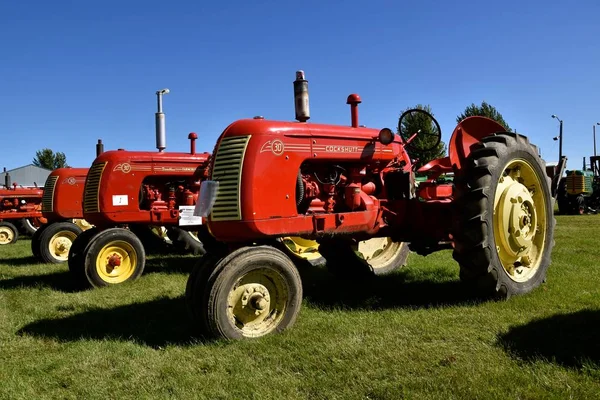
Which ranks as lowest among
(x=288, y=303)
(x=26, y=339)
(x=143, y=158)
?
(x=26, y=339)

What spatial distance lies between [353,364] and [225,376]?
748 millimetres

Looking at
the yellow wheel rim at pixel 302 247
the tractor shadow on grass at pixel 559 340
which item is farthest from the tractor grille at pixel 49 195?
the tractor shadow on grass at pixel 559 340

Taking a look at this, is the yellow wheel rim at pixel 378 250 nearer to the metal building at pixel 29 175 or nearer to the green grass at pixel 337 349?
the green grass at pixel 337 349

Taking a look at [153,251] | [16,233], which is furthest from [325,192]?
[16,233]

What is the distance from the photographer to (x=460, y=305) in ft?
14.9

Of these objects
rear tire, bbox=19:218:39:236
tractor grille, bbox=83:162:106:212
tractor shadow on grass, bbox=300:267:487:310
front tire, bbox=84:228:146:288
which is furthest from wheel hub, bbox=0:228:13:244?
tractor shadow on grass, bbox=300:267:487:310

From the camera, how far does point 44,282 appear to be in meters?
7.07

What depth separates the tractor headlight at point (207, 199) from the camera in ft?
13.3

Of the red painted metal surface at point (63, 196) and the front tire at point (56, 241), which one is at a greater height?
the red painted metal surface at point (63, 196)

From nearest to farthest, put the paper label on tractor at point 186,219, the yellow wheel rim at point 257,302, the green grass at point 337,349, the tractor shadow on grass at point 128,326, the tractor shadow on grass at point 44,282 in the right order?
the green grass at point 337,349, the yellow wheel rim at point 257,302, the tractor shadow on grass at point 128,326, the tractor shadow on grass at point 44,282, the paper label on tractor at point 186,219

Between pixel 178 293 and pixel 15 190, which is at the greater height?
pixel 15 190

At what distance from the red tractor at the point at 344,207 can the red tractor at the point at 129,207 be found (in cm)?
271

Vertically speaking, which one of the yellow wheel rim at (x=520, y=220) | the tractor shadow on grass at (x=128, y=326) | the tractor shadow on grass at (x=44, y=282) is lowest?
the tractor shadow on grass at (x=44, y=282)

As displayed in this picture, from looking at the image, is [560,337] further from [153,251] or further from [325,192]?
[153,251]
